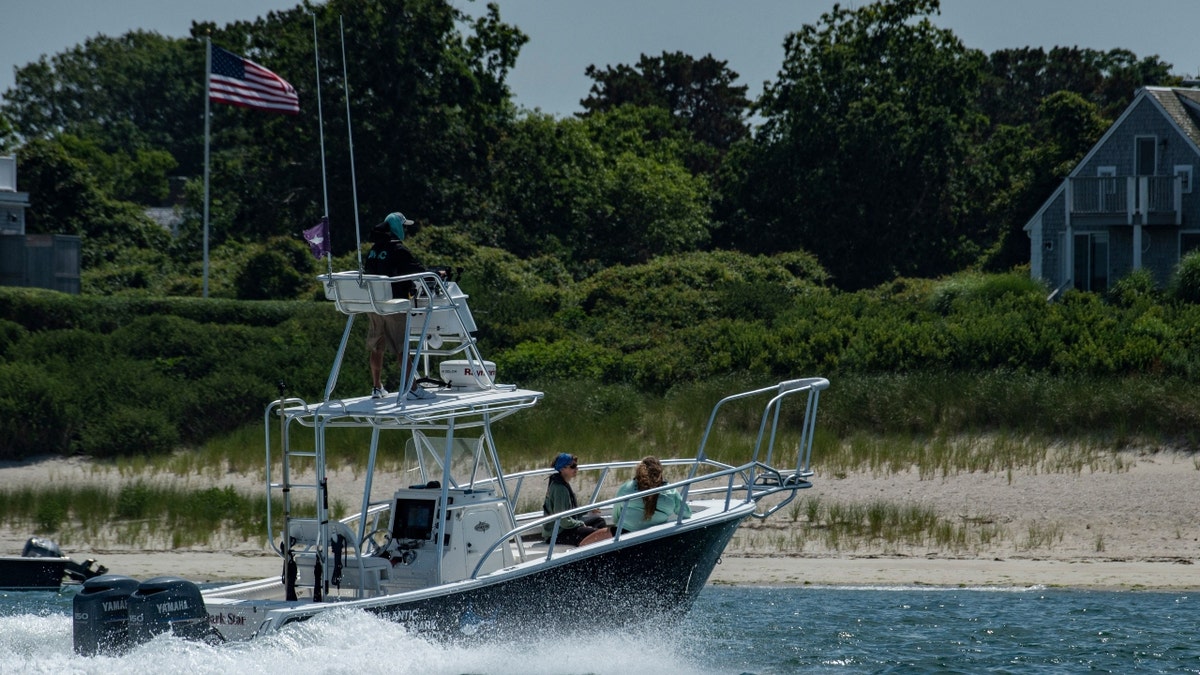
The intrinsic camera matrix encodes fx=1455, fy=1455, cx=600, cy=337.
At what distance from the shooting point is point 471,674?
11.8 meters

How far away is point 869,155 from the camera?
151 ft

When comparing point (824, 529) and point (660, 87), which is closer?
point (824, 529)

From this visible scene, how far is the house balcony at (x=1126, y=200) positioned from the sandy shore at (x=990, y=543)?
17.1 m

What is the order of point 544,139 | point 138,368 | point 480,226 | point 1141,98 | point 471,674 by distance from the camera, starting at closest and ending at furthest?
point 471,674
point 138,368
point 1141,98
point 480,226
point 544,139

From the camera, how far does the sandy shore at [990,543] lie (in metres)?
18.2

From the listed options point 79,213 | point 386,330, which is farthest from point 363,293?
point 79,213

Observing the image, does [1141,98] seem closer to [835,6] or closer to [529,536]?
[835,6]

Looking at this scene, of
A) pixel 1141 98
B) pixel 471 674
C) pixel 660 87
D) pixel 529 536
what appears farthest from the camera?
pixel 660 87

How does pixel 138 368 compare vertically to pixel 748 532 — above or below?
above

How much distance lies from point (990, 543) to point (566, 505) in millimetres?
8311

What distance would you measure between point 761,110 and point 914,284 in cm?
1238

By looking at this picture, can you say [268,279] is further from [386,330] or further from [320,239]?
[386,330]

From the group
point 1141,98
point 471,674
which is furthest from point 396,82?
point 471,674

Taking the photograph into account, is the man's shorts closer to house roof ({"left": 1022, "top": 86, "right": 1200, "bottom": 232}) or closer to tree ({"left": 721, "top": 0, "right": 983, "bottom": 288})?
house roof ({"left": 1022, "top": 86, "right": 1200, "bottom": 232})
